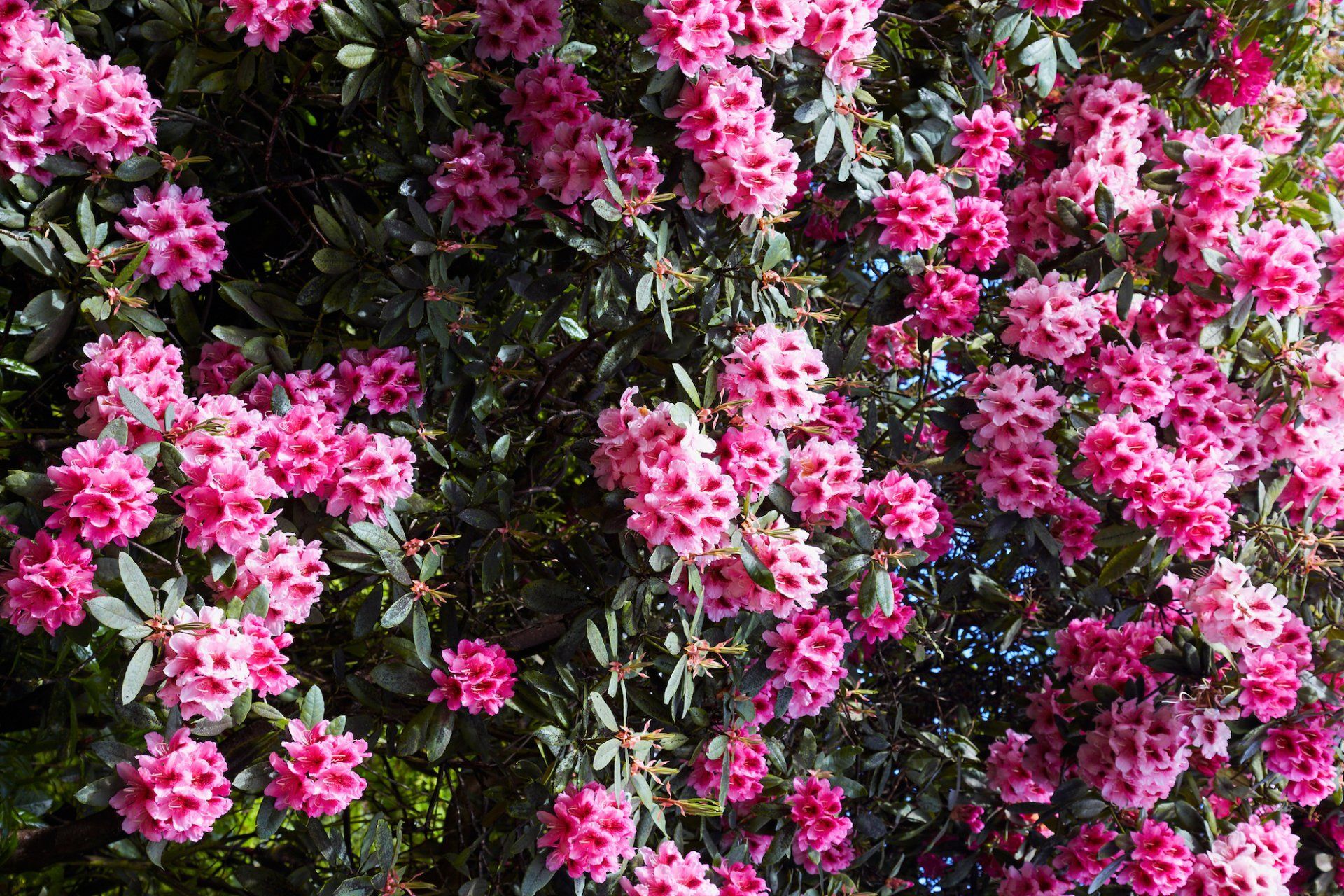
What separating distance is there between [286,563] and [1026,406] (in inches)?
49.7

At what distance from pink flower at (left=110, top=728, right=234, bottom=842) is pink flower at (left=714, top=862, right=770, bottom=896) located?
848 mm

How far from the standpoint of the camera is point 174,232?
166cm

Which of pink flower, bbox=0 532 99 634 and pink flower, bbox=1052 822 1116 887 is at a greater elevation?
pink flower, bbox=0 532 99 634

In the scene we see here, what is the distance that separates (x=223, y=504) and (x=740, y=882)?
107 centimetres

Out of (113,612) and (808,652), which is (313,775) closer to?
(113,612)

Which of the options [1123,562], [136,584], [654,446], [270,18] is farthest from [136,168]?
[1123,562]

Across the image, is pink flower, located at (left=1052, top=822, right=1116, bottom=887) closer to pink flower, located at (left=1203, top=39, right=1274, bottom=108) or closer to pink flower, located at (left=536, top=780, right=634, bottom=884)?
pink flower, located at (left=536, top=780, right=634, bottom=884)

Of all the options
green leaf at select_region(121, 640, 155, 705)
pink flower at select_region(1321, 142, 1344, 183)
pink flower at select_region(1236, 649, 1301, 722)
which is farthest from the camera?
pink flower at select_region(1321, 142, 1344, 183)

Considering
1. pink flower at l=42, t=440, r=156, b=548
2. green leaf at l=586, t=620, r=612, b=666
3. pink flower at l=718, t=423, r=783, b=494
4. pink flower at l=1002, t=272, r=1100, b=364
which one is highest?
pink flower at l=1002, t=272, r=1100, b=364

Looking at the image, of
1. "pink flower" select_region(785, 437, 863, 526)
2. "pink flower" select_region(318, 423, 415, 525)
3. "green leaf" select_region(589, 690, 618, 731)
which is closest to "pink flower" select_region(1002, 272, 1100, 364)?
"pink flower" select_region(785, 437, 863, 526)

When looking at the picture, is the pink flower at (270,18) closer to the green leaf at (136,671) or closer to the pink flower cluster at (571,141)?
the pink flower cluster at (571,141)

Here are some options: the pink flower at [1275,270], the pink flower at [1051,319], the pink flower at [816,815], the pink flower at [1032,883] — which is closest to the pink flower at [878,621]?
the pink flower at [816,815]

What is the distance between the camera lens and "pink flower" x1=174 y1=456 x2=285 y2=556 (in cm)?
143

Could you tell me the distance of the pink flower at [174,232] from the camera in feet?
5.43
